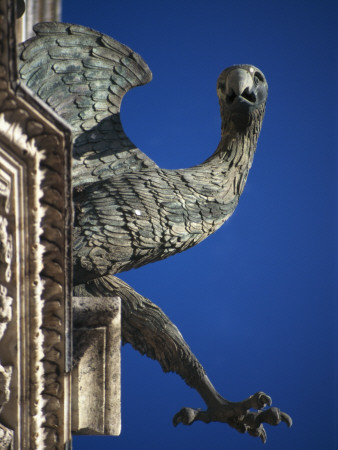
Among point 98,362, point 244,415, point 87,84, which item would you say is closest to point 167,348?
point 244,415

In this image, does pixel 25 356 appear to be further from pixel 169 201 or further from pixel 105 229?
pixel 169 201

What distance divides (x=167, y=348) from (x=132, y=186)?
0.86 metres

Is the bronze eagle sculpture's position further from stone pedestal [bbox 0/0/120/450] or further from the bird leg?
stone pedestal [bbox 0/0/120/450]

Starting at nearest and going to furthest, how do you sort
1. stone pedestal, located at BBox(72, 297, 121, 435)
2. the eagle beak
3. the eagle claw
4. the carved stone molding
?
1. the carved stone molding
2. stone pedestal, located at BBox(72, 297, 121, 435)
3. the eagle claw
4. the eagle beak

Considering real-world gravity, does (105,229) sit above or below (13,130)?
above

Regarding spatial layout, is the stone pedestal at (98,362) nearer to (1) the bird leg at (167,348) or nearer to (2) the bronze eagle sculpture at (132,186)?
(2) the bronze eagle sculpture at (132,186)

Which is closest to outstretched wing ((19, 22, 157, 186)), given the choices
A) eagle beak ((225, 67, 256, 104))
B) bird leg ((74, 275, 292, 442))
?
eagle beak ((225, 67, 256, 104))

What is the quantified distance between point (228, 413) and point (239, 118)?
1573mm

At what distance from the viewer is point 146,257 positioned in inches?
163

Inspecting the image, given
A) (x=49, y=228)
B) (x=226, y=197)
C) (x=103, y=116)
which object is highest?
(x=103, y=116)

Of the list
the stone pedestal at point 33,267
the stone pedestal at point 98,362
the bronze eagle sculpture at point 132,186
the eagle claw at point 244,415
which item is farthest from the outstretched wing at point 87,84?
the stone pedestal at point 33,267

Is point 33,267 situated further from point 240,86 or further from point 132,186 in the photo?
point 240,86

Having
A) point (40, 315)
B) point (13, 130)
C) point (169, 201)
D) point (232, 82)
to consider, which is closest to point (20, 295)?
point (40, 315)

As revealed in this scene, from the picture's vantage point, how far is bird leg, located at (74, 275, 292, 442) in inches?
173
